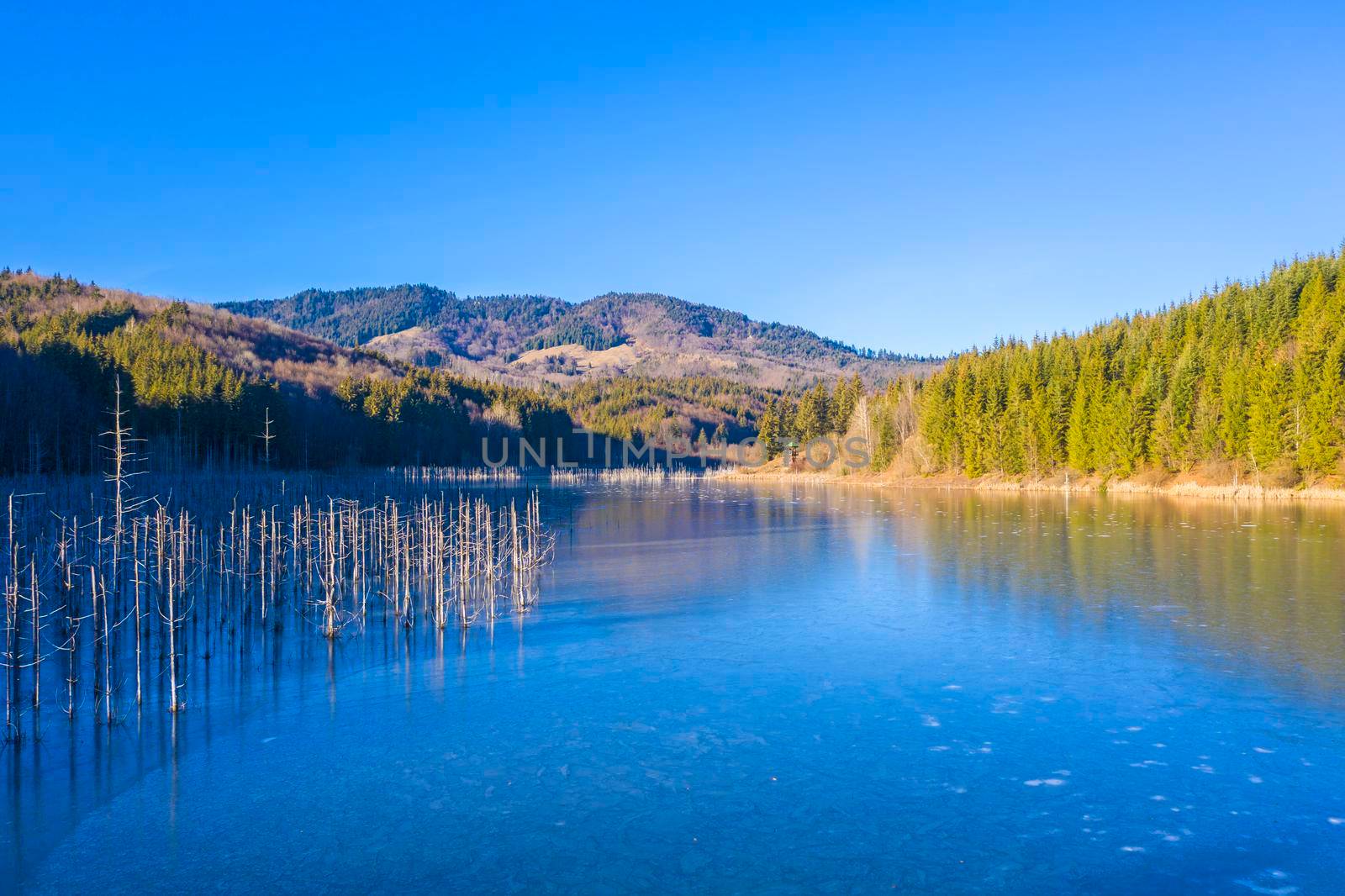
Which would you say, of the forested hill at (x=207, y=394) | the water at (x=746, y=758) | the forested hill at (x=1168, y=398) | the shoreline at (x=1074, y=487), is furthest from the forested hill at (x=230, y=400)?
the forested hill at (x=1168, y=398)

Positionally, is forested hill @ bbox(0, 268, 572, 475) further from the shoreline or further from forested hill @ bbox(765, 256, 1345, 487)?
forested hill @ bbox(765, 256, 1345, 487)

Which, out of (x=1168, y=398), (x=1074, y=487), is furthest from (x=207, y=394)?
(x=1168, y=398)

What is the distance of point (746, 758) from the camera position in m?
9.33

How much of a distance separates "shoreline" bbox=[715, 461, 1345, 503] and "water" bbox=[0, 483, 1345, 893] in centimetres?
3589

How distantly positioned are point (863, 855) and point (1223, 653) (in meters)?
9.38

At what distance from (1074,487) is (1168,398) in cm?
970

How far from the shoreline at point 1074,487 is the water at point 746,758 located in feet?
118

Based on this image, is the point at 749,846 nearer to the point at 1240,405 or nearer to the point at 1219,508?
the point at 1219,508

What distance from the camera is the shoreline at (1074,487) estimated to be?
47.4 metres

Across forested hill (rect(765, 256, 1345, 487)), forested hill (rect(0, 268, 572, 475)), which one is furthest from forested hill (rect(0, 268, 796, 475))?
forested hill (rect(765, 256, 1345, 487))

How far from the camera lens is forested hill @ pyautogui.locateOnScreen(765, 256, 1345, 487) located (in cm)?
4941

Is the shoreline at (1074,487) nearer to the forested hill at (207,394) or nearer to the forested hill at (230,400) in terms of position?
the forested hill at (207,394)

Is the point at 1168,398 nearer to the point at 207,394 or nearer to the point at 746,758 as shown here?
the point at 746,758

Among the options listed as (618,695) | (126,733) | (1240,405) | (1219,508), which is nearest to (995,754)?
(618,695)
